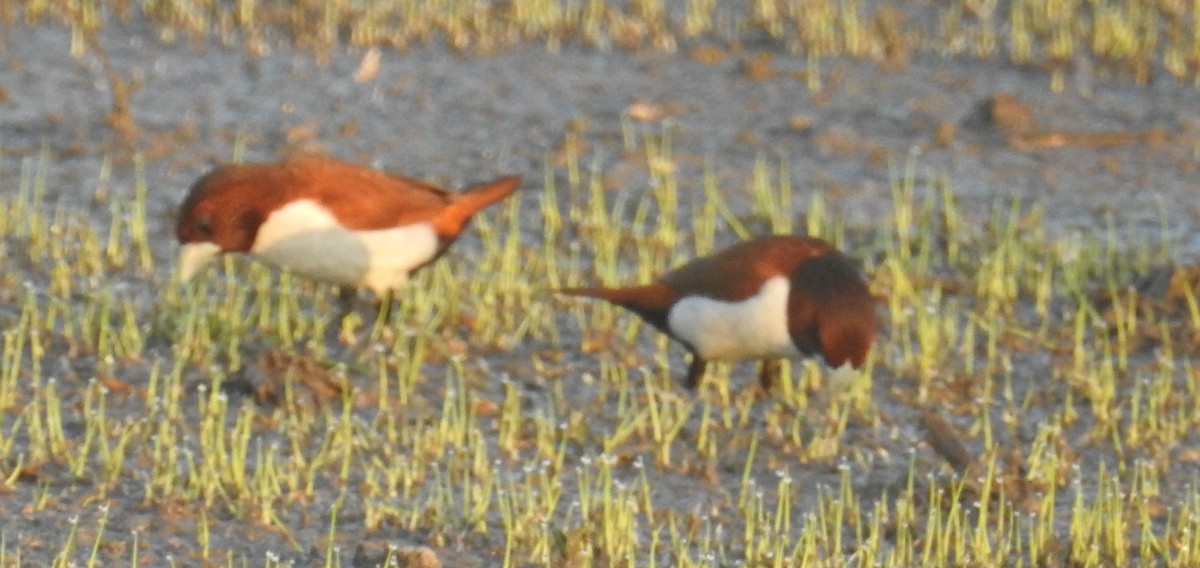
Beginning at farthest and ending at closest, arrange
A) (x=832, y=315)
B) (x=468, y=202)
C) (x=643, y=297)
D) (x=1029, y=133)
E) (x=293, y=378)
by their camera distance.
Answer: (x=1029, y=133) → (x=468, y=202) → (x=643, y=297) → (x=293, y=378) → (x=832, y=315)

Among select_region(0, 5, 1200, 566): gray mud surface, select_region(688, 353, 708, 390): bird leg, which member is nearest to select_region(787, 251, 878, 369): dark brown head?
select_region(688, 353, 708, 390): bird leg

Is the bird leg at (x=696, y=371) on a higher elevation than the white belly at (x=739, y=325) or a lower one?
lower

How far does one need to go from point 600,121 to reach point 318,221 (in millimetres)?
3311

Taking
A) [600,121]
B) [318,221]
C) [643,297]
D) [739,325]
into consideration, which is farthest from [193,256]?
[600,121]

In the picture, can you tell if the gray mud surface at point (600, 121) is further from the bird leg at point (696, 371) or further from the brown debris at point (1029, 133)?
the bird leg at point (696, 371)

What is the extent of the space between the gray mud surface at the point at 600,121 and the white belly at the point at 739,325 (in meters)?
1.85

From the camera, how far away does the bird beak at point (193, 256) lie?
8.06 metres

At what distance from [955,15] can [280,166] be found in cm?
544

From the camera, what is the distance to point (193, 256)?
26.5 ft

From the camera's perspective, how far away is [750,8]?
42.4 feet

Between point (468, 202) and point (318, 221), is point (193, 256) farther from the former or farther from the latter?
point (468, 202)

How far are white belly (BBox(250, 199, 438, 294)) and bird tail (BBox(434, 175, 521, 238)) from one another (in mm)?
64

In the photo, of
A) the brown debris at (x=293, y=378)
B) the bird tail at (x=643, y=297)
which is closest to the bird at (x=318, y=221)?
the brown debris at (x=293, y=378)

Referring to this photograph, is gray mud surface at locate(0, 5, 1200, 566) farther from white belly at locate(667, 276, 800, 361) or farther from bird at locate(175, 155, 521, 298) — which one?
white belly at locate(667, 276, 800, 361)
